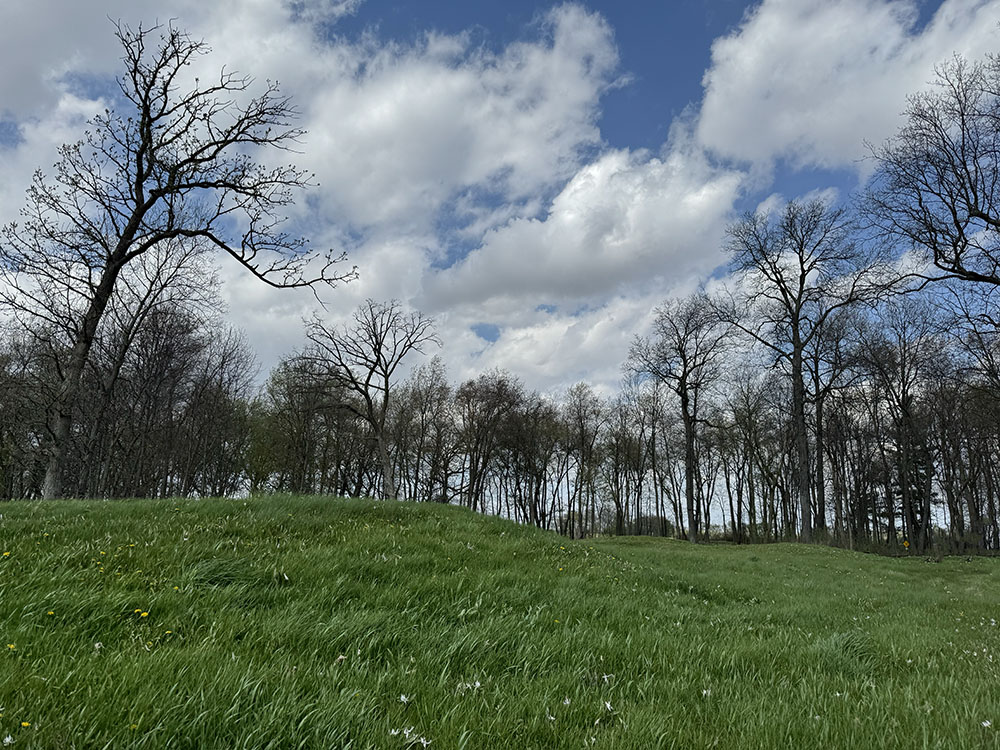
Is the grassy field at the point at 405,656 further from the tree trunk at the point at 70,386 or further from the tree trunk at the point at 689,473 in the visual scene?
the tree trunk at the point at 689,473

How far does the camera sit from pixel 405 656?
3.68 metres

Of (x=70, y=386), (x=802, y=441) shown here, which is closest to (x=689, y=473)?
(x=802, y=441)

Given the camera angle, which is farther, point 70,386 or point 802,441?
point 802,441

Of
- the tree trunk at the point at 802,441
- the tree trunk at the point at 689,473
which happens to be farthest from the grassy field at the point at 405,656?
the tree trunk at the point at 689,473

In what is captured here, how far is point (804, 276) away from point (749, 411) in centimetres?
1697

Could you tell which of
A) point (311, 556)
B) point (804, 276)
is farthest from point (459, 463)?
point (311, 556)

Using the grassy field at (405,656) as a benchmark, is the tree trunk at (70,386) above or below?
above

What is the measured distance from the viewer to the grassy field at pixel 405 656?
2.47 m

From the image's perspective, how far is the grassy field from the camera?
2.47 metres

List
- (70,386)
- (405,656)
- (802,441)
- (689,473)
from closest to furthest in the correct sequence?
1. (405,656)
2. (70,386)
3. (802,441)
4. (689,473)

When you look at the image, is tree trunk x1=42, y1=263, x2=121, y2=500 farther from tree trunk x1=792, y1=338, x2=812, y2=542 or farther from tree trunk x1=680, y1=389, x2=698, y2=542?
tree trunk x1=792, y1=338, x2=812, y2=542

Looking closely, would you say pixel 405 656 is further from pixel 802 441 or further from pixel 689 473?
pixel 689 473

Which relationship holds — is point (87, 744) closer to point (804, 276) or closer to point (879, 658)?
point (879, 658)

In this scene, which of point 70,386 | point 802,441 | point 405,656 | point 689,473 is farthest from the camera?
point 689,473
